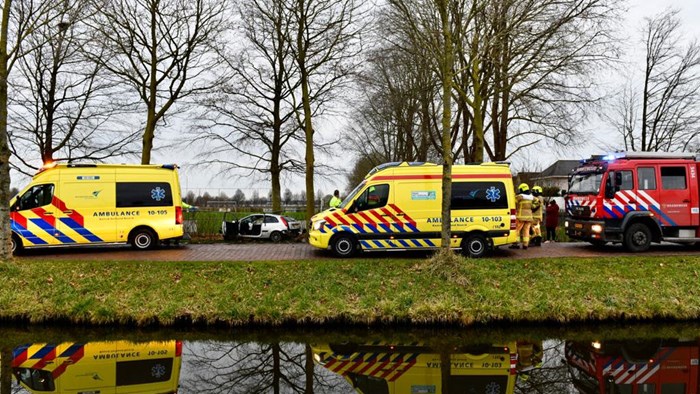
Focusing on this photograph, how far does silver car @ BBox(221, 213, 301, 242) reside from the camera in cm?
1966

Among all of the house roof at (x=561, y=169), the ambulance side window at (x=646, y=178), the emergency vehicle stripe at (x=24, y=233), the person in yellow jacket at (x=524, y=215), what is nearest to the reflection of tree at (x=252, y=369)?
the emergency vehicle stripe at (x=24, y=233)

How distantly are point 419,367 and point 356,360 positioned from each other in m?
0.95

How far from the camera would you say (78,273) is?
1040cm

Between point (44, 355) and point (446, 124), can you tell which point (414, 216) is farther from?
point (44, 355)

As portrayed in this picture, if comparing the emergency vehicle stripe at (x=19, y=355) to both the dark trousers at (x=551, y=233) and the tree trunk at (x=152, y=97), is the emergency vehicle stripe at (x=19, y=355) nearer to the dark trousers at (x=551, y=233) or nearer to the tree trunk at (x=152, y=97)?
the tree trunk at (x=152, y=97)

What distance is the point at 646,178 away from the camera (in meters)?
13.2

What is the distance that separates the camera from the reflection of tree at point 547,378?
20.2 ft

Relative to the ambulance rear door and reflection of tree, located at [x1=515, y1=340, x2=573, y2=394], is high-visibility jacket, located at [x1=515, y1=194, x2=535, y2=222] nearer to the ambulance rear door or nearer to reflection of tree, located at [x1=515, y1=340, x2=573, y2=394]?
reflection of tree, located at [x1=515, y1=340, x2=573, y2=394]

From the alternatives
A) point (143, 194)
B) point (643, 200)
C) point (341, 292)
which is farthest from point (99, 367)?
point (643, 200)

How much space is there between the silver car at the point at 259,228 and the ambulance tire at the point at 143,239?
5441 mm

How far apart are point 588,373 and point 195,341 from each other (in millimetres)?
6113

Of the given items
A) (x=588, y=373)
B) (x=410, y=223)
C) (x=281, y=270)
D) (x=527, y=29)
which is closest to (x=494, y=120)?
(x=527, y=29)

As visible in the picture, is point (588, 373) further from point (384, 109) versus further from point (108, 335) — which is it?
point (384, 109)

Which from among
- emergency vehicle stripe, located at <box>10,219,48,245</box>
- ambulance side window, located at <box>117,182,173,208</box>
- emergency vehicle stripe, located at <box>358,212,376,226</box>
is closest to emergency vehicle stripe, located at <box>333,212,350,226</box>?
emergency vehicle stripe, located at <box>358,212,376,226</box>
